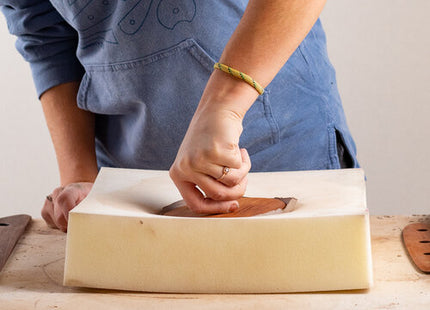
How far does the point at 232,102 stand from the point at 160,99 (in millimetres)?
255

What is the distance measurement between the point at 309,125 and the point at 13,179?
5.79 feet

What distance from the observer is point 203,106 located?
83 centimetres

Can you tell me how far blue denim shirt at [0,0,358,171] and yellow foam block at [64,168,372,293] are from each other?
296 mm

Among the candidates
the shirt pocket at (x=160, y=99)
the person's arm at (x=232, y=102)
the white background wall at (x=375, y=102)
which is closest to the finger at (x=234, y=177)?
the person's arm at (x=232, y=102)

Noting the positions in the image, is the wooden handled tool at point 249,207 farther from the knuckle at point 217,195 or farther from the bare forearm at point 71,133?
the bare forearm at point 71,133

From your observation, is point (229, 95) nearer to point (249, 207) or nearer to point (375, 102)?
point (249, 207)

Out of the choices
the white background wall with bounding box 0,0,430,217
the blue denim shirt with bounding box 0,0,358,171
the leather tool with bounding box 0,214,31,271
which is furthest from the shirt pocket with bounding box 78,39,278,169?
the white background wall with bounding box 0,0,430,217

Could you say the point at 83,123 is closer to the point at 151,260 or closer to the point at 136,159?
the point at 136,159

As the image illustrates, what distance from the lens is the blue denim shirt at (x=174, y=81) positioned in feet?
3.28

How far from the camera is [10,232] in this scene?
99cm

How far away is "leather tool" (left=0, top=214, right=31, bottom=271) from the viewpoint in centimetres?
91

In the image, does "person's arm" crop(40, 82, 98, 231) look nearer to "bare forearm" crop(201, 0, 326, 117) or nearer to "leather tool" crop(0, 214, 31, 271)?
"leather tool" crop(0, 214, 31, 271)

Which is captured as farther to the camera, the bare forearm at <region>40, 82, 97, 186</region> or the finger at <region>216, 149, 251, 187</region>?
the bare forearm at <region>40, 82, 97, 186</region>

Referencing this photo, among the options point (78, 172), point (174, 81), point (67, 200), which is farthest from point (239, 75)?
point (78, 172)
